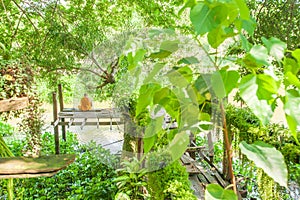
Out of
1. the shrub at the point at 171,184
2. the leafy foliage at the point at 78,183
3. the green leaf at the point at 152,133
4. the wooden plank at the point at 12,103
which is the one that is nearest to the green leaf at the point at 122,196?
the shrub at the point at 171,184

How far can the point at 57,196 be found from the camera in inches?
126

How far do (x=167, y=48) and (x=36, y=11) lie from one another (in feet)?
8.30

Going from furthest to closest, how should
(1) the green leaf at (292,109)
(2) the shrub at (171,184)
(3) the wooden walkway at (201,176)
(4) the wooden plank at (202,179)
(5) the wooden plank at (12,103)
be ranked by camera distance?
1. (4) the wooden plank at (202,179)
2. (3) the wooden walkway at (201,176)
3. (2) the shrub at (171,184)
4. (5) the wooden plank at (12,103)
5. (1) the green leaf at (292,109)

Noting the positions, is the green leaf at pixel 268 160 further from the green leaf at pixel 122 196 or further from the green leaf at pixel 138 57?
the green leaf at pixel 122 196

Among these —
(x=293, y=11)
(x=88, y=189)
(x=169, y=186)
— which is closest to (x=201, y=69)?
(x=169, y=186)

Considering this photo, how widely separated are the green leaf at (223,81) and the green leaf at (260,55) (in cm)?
4

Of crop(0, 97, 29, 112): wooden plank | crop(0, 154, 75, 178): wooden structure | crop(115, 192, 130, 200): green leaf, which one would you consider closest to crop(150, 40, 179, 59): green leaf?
crop(0, 154, 75, 178): wooden structure

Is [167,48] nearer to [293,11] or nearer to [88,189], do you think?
[293,11]

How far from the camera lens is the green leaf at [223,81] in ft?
1.40

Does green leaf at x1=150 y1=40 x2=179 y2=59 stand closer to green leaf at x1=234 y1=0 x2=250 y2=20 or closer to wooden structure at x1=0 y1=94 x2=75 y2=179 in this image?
green leaf at x1=234 y1=0 x2=250 y2=20

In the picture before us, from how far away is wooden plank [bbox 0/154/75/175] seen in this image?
0.71 metres

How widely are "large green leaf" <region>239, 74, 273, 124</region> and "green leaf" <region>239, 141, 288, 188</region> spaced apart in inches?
1.9

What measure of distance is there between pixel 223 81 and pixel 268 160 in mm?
122

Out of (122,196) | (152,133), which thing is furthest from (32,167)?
(122,196)
